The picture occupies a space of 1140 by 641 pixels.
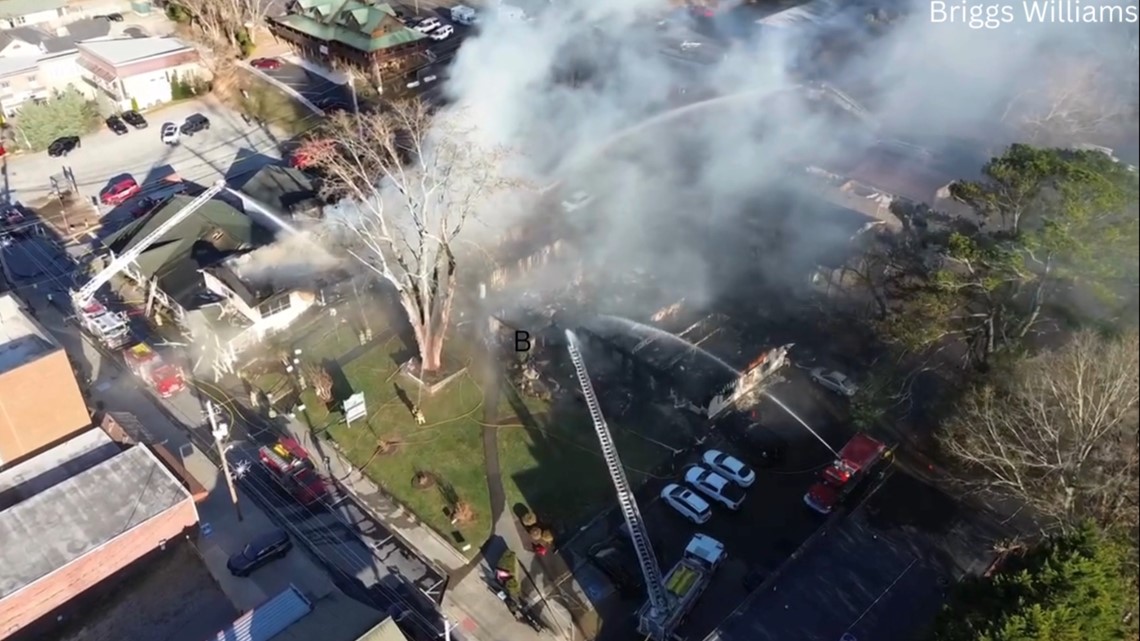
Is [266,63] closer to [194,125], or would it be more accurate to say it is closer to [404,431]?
[194,125]

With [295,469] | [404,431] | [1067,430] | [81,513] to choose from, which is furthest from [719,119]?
[81,513]

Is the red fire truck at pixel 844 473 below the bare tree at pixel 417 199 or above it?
below

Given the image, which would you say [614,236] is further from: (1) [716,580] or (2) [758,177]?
(1) [716,580]

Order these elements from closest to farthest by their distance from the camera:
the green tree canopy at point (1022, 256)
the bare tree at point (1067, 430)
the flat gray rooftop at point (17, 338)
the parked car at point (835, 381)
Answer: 1. the bare tree at point (1067, 430)
2. the green tree canopy at point (1022, 256)
3. the flat gray rooftop at point (17, 338)
4. the parked car at point (835, 381)

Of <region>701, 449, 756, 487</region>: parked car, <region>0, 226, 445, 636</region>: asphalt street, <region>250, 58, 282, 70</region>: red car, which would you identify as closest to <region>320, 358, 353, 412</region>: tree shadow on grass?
<region>0, 226, 445, 636</region>: asphalt street

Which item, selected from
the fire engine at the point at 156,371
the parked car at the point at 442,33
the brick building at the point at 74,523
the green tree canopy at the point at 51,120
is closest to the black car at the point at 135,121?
the green tree canopy at the point at 51,120

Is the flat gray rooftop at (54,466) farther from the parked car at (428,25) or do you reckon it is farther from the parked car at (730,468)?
the parked car at (428,25)

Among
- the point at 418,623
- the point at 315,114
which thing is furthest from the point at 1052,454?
the point at 315,114
